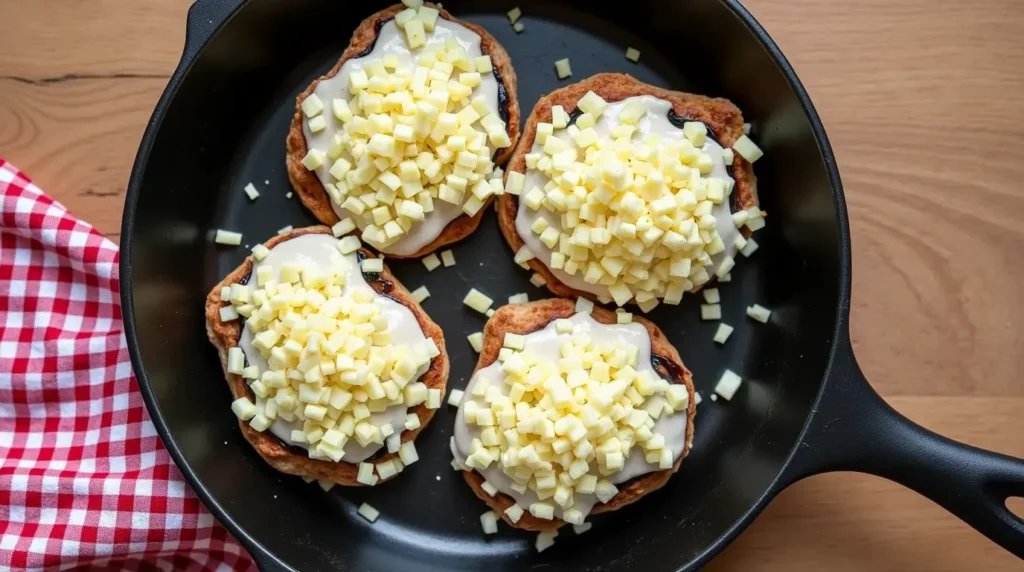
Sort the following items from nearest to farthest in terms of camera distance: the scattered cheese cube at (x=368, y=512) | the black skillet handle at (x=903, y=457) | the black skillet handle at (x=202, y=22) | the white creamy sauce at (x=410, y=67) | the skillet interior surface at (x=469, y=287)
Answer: the black skillet handle at (x=903, y=457) < the black skillet handle at (x=202, y=22) < the skillet interior surface at (x=469, y=287) < the white creamy sauce at (x=410, y=67) < the scattered cheese cube at (x=368, y=512)

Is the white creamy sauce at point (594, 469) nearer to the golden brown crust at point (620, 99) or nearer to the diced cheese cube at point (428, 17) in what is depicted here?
the golden brown crust at point (620, 99)

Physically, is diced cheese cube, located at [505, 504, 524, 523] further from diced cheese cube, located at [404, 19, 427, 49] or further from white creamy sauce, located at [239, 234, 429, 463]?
diced cheese cube, located at [404, 19, 427, 49]

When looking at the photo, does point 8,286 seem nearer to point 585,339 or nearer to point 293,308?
point 293,308

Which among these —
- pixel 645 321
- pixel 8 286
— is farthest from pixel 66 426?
pixel 645 321

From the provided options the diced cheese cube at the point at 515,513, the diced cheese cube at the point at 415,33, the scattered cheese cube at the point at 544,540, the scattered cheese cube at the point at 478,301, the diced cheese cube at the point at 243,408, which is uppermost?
the diced cheese cube at the point at 415,33

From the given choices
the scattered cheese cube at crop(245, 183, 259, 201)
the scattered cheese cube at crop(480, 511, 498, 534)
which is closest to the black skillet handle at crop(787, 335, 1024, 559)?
the scattered cheese cube at crop(480, 511, 498, 534)

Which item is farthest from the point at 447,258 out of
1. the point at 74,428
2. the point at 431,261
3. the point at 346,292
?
the point at 74,428

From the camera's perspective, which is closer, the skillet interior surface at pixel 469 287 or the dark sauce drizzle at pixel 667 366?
the skillet interior surface at pixel 469 287

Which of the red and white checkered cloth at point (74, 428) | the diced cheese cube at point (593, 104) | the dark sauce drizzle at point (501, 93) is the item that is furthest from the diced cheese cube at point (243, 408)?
the diced cheese cube at point (593, 104)

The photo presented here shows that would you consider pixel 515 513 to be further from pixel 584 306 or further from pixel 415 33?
pixel 415 33
